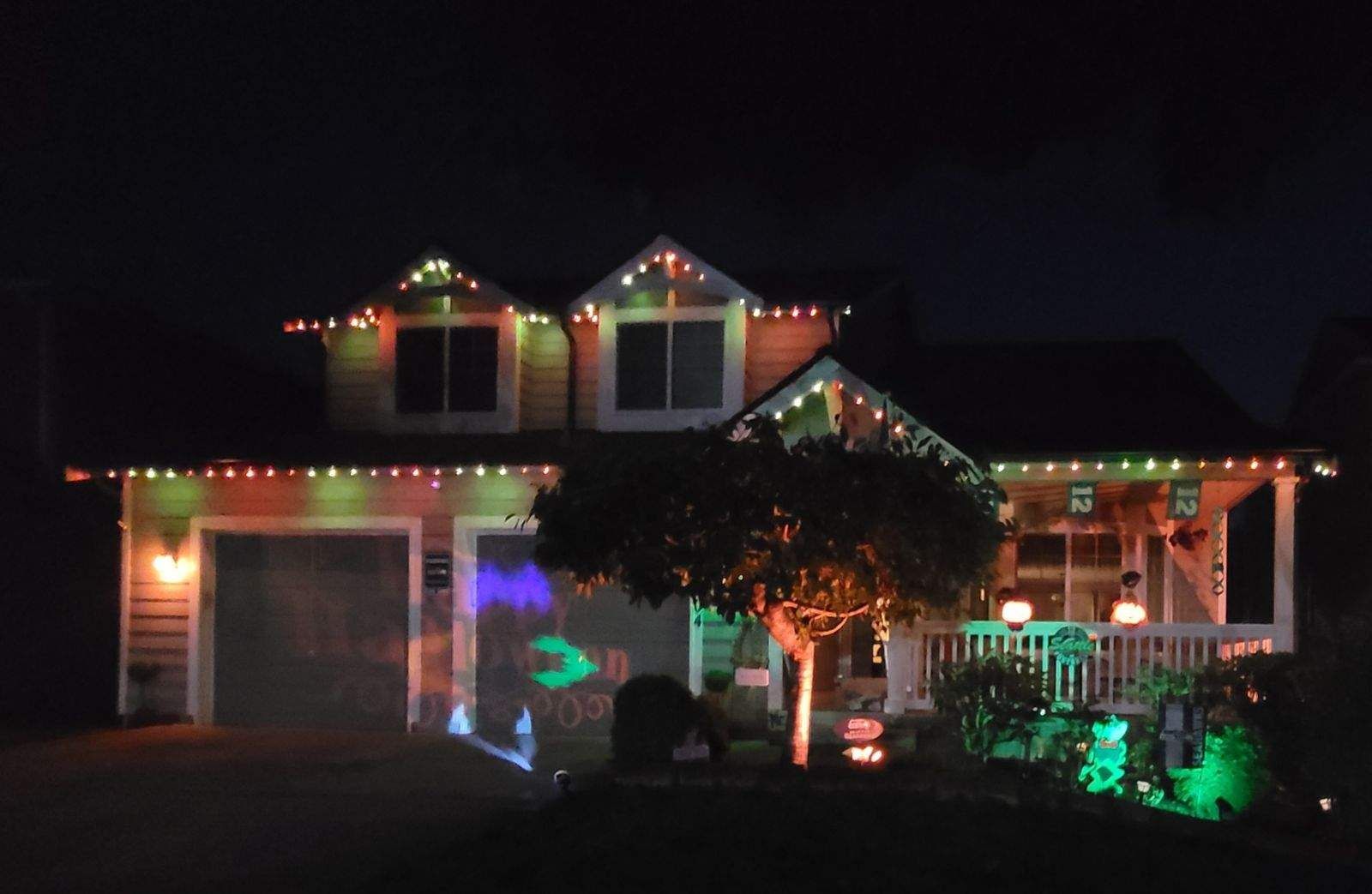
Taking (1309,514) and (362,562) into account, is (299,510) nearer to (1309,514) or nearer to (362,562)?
(362,562)

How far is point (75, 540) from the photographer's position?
16.4m

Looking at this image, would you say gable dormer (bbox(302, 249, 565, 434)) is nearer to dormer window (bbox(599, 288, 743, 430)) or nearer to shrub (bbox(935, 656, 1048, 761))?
dormer window (bbox(599, 288, 743, 430))

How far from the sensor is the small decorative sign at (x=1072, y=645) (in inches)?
486

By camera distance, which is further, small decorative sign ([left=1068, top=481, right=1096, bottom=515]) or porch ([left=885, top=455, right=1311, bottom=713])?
small decorative sign ([left=1068, top=481, right=1096, bottom=515])

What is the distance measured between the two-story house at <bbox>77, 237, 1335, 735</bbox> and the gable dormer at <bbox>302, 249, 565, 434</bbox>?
0.03 meters

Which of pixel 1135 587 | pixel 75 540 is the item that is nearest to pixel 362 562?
pixel 75 540

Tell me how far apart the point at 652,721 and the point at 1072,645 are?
3981mm

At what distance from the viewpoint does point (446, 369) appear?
15672 mm

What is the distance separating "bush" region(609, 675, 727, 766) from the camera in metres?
11.0

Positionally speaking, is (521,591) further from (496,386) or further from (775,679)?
(775,679)

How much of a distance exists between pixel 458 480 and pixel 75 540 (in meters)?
5.27

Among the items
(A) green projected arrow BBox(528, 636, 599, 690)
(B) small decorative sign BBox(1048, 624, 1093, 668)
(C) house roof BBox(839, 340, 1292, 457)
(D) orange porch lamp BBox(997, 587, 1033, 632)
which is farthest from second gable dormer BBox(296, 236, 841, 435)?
(B) small decorative sign BBox(1048, 624, 1093, 668)

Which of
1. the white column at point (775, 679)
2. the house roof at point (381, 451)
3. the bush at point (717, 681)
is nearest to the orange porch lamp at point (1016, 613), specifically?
the white column at point (775, 679)

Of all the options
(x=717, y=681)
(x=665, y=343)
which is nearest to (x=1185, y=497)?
(x=717, y=681)
